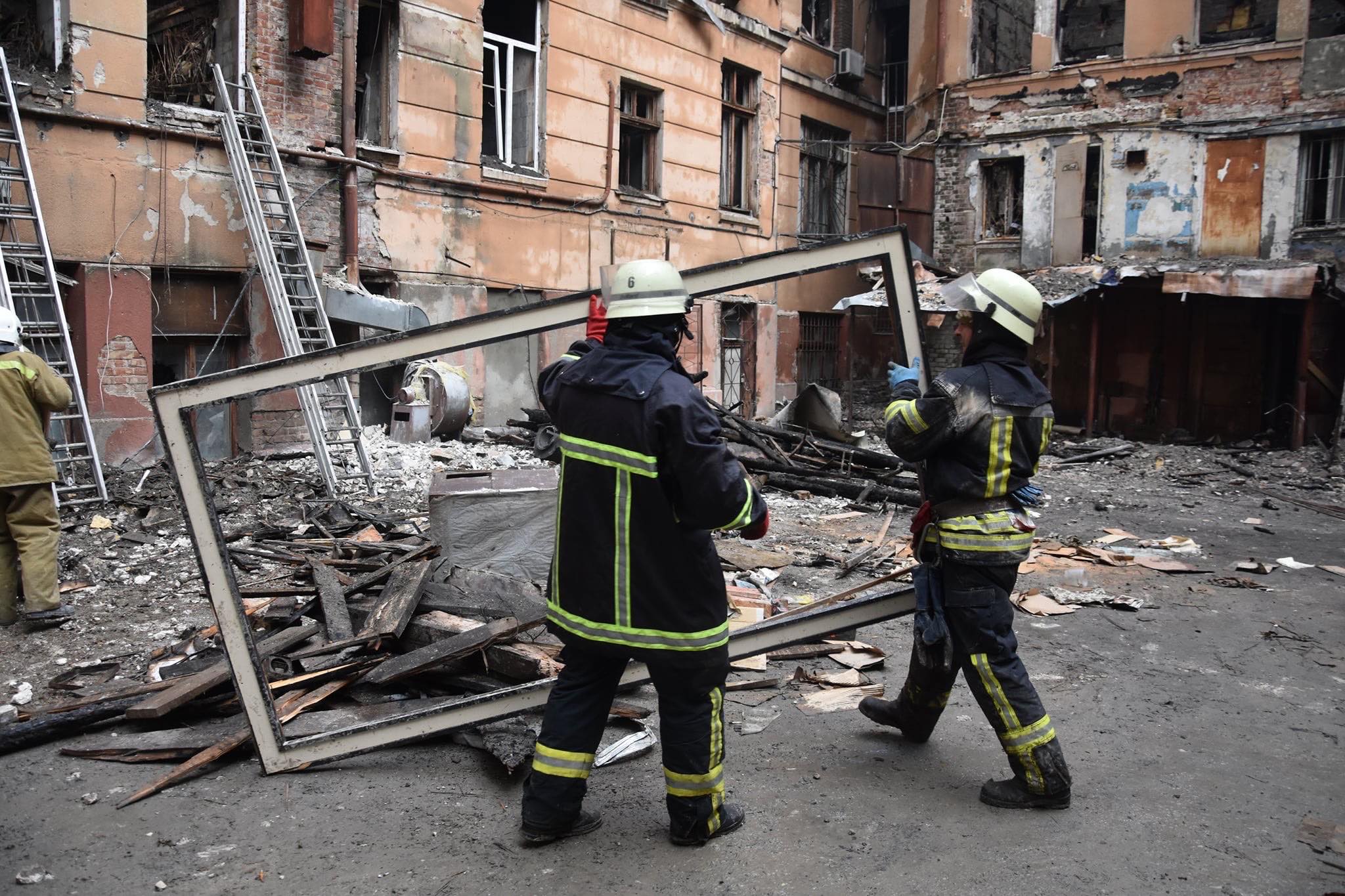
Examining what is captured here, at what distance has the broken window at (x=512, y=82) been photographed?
14438 millimetres

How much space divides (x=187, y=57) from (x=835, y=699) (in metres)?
10.4

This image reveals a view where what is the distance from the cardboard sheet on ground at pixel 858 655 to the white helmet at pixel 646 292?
265cm

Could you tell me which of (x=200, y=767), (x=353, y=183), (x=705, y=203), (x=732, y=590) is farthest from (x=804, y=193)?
(x=200, y=767)

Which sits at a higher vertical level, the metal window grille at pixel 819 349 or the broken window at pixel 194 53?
the broken window at pixel 194 53

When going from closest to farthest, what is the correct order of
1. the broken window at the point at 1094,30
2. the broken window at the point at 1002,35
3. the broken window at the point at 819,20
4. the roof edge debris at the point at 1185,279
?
1. the roof edge debris at the point at 1185,279
2. the broken window at the point at 819,20
3. the broken window at the point at 1002,35
4. the broken window at the point at 1094,30

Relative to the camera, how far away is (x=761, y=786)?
3.79 metres

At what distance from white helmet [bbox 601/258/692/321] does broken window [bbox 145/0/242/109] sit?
9.43 m

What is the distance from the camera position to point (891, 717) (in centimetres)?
420

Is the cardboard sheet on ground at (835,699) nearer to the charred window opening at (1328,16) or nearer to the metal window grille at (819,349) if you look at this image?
the metal window grille at (819,349)

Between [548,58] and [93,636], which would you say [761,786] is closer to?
[93,636]

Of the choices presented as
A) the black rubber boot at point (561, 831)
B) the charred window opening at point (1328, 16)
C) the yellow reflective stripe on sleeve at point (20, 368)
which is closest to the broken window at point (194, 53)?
the yellow reflective stripe on sleeve at point (20, 368)

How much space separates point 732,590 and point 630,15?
1252cm

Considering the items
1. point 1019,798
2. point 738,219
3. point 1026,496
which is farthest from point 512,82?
point 1019,798

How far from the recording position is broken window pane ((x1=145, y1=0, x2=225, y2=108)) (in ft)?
36.1
